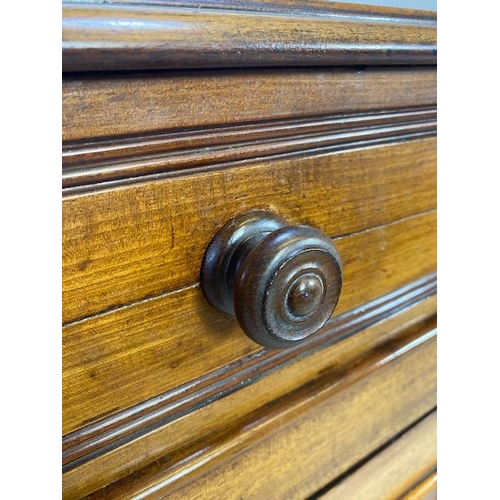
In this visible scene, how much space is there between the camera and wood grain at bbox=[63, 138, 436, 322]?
314 mm

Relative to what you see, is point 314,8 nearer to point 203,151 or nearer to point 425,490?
point 203,151

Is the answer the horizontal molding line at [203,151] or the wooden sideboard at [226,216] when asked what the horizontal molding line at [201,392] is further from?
the horizontal molding line at [203,151]

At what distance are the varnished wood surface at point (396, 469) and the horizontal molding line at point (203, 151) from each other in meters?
0.30

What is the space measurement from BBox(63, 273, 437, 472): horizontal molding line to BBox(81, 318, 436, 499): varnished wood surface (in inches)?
1.2

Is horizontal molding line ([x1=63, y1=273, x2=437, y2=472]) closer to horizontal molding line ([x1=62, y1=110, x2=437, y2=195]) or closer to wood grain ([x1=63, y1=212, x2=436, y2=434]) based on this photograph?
wood grain ([x1=63, y1=212, x2=436, y2=434])

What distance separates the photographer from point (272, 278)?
1.08 ft

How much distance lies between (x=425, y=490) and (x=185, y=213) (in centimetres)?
41

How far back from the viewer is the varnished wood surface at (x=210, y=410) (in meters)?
0.35

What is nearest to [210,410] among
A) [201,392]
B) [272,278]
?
[201,392]

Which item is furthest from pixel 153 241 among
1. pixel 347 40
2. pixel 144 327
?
pixel 347 40

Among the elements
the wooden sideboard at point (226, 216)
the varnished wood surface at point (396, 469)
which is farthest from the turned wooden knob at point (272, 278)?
the varnished wood surface at point (396, 469)
